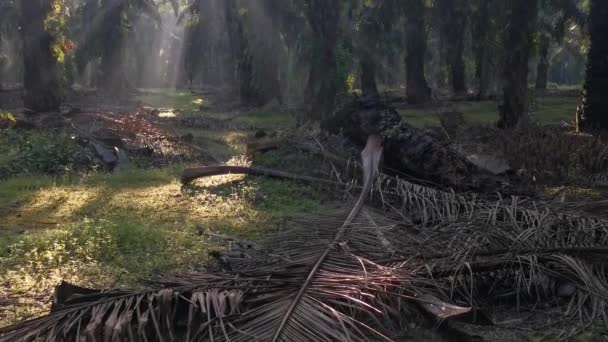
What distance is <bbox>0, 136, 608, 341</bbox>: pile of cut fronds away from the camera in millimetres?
2941

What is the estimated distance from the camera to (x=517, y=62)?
566 inches

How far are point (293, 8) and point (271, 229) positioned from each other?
1879cm

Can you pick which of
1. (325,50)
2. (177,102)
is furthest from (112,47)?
(325,50)

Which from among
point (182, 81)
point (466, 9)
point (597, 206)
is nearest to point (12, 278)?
point (597, 206)

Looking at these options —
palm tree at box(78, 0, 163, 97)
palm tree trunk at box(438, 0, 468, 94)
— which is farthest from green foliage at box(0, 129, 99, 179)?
palm tree trunk at box(438, 0, 468, 94)

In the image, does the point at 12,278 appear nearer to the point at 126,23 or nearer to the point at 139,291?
the point at 139,291

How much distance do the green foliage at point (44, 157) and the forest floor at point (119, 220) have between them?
14cm

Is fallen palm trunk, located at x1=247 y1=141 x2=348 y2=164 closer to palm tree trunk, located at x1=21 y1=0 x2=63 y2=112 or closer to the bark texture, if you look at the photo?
the bark texture

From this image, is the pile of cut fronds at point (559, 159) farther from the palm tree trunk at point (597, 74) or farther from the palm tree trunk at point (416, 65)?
the palm tree trunk at point (416, 65)

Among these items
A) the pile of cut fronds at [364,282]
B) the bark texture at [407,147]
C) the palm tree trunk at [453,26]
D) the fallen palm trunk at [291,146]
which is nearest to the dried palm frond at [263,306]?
the pile of cut fronds at [364,282]

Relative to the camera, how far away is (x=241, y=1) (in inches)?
898

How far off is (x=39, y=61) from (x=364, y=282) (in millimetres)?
14750

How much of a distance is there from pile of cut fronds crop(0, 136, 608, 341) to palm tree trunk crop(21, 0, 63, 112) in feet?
41.6

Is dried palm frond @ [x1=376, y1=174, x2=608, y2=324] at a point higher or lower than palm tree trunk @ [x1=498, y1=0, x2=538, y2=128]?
lower
